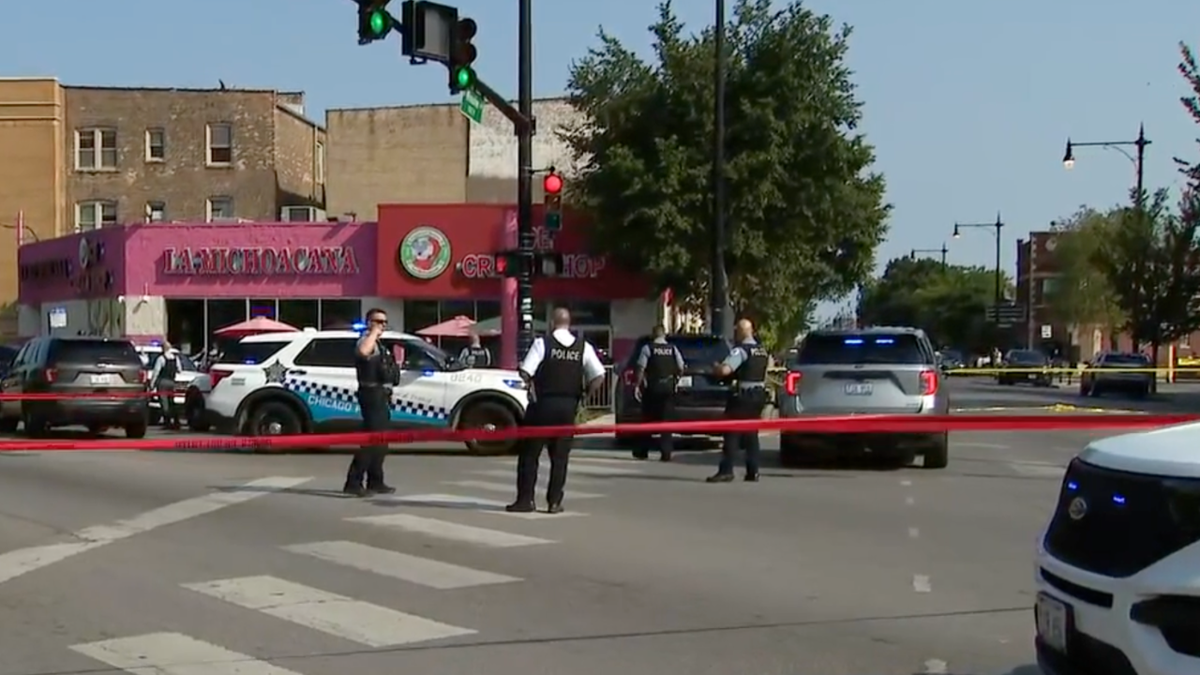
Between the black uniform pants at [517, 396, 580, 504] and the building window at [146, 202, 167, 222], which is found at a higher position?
the building window at [146, 202, 167, 222]

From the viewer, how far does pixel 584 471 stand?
17.6 meters

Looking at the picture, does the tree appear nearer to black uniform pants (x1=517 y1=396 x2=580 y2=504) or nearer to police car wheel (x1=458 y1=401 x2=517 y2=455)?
police car wheel (x1=458 y1=401 x2=517 y2=455)

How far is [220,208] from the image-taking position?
52.7 metres

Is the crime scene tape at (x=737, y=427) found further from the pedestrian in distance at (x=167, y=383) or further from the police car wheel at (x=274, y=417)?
the pedestrian in distance at (x=167, y=383)

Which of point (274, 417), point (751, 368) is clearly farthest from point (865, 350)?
point (274, 417)

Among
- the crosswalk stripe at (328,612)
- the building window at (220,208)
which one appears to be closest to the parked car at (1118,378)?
the building window at (220,208)

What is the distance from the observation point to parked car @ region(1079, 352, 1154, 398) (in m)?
46.0

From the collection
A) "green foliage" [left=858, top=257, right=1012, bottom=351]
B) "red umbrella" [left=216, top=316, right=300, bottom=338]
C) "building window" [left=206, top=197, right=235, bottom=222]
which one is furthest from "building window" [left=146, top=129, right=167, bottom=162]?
"green foliage" [left=858, top=257, right=1012, bottom=351]

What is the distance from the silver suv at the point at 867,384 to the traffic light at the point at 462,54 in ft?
18.7

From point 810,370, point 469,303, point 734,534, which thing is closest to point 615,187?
point 469,303

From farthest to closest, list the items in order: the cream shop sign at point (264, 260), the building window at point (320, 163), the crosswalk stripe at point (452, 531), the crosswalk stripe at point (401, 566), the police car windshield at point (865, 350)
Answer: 1. the building window at point (320, 163)
2. the cream shop sign at point (264, 260)
3. the police car windshield at point (865, 350)
4. the crosswalk stripe at point (452, 531)
5. the crosswalk stripe at point (401, 566)

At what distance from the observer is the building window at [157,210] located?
52219mm

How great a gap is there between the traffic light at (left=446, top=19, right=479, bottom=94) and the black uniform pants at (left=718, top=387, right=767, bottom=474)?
6247 millimetres

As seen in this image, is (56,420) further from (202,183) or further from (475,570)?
(202,183)
